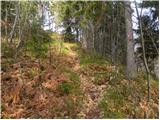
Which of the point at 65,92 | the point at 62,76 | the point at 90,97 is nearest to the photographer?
the point at 65,92

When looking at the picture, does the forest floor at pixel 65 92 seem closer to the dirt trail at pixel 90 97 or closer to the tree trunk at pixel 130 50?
the dirt trail at pixel 90 97

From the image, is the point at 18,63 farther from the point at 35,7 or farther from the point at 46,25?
the point at 46,25

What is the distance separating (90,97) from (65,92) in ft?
2.28

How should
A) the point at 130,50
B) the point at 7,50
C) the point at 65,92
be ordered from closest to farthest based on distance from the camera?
the point at 65,92 → the point at 7,50 → the point at 130,50

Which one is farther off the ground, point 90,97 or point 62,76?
point 62,76

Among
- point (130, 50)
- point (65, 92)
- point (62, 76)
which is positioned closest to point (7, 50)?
point (62, 76)

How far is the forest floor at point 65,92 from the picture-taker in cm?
630

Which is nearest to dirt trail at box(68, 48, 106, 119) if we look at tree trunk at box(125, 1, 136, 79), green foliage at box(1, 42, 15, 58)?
tree trunk at box(125, 1, 136, 79)

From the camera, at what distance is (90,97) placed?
7301 mm

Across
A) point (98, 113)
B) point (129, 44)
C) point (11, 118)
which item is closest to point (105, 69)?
point (129, 44)

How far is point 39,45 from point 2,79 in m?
3.38

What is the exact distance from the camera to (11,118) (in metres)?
5.84

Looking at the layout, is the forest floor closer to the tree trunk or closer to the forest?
the forest

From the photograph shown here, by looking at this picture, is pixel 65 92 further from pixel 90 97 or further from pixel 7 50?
pixel 7 50
